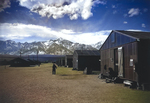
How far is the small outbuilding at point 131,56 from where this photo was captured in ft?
38.2

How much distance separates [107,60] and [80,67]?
1623 cm

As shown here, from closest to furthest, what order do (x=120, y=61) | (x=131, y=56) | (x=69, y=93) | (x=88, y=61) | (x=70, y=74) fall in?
(x=69, y=93) → (x=131, y=56) → (x=120, y=61) → (x=70, y=74) → (x=88, y=61)

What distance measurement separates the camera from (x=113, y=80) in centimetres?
1496

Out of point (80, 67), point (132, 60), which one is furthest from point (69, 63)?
point (132, 60)

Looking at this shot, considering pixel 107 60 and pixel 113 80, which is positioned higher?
pixel 107 60

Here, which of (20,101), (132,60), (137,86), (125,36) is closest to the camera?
(20,101)

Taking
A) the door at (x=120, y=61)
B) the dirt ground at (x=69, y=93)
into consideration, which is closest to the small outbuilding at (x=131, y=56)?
the door at (x=120, y=61)

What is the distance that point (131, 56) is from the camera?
12789mm

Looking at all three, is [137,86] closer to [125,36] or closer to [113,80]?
[113,80]

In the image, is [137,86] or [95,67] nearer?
[137,86]

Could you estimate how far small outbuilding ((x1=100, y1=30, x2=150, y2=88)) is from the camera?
11.6m

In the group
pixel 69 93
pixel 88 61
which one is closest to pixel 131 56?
pixel 69 93

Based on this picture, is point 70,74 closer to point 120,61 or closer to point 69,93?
point 120,61

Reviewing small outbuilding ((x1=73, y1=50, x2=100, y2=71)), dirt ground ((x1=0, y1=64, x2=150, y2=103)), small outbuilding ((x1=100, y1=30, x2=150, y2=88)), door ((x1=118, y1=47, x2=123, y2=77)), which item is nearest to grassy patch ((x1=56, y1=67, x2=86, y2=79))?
small outbuilding ((x1=73, y1=50, x2=100, y2=71))
